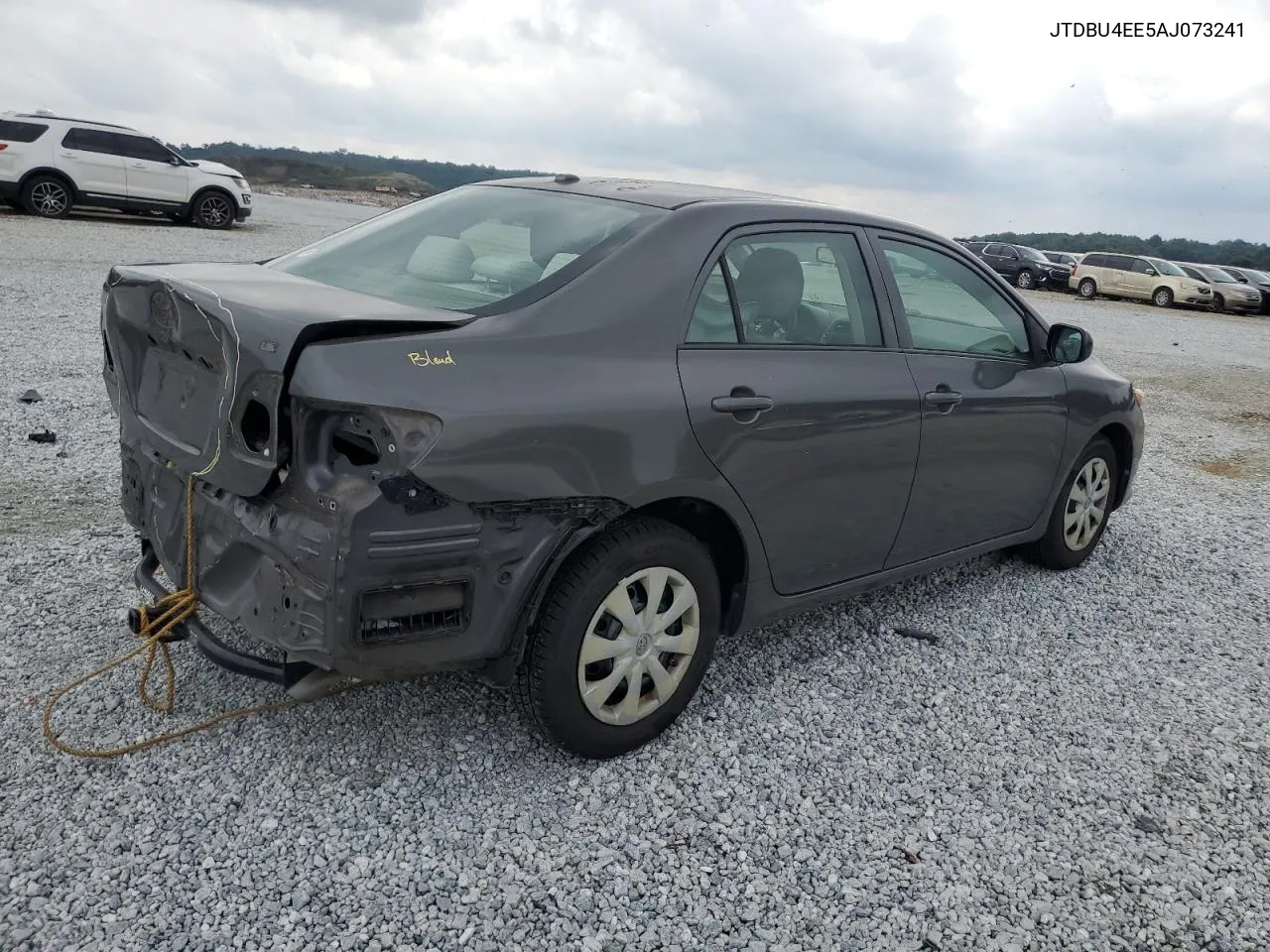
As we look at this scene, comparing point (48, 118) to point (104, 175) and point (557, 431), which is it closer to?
point (104, 175)

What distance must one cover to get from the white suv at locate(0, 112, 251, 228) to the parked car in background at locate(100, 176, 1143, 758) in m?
17.4

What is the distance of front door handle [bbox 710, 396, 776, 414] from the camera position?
3068mm

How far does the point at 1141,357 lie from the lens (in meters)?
15.8

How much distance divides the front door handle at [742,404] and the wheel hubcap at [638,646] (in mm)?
512

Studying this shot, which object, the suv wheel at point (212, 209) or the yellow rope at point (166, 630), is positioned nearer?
the yellow rope at point (166, 630)

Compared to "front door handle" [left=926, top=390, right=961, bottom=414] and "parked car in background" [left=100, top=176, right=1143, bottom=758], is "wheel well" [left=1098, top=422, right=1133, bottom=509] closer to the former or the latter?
"parked car in background" [left=100, top=176, right=1143, bottom=758]

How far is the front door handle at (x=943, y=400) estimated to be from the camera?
3.81 metres

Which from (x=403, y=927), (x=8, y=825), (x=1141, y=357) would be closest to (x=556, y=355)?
(x=403, y=927)

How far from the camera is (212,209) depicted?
1958 cm

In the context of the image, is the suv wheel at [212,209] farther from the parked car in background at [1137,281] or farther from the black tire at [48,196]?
the parked car in background at [1137,281]

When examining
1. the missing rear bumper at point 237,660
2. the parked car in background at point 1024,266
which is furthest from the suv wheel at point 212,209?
the parked car in background at point 1024,266

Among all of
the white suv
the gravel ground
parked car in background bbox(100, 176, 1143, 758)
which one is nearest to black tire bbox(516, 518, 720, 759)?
parked car in background bbox(100, 176, 1143, 758)

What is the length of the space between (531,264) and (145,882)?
1.93 m

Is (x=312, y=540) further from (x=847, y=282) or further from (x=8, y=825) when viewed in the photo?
(x=847, y=282)
